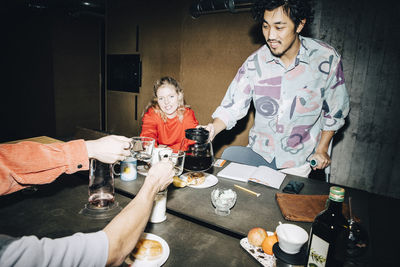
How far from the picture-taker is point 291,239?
907mm

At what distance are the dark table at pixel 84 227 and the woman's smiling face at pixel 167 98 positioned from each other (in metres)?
1.52

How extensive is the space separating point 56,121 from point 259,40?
5044mm

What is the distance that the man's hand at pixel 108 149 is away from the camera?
1126 mm

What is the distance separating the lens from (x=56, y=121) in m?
6.00

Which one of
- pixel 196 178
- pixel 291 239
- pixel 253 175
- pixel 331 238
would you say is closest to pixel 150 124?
pixel 196 178

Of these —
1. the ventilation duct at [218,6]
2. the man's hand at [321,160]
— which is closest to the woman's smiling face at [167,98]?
the man's hand at [321,160]

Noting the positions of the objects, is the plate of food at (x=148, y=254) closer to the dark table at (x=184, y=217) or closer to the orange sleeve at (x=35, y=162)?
the dark table at (x=184, y=217)

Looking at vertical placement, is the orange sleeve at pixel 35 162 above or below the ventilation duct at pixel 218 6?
below

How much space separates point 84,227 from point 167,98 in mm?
1819

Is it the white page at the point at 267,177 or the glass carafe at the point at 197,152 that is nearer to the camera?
the glass carafe at the point at 197,152

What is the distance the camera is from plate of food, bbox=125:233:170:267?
0.85m

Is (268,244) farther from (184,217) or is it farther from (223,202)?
(184,217)

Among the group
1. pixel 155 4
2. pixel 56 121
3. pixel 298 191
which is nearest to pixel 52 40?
pixel 56 121

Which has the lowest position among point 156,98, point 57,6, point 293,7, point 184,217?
point 184,217
